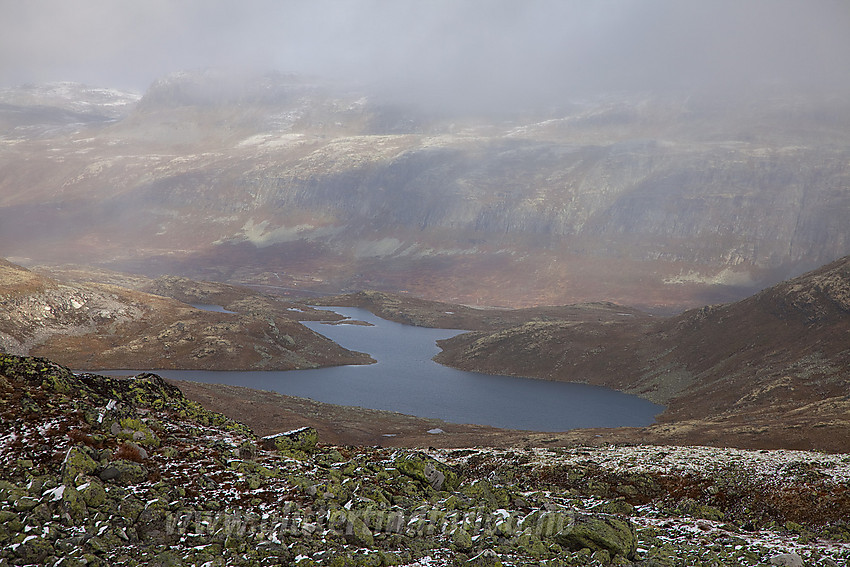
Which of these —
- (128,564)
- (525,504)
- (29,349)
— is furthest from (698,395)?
(29,349)

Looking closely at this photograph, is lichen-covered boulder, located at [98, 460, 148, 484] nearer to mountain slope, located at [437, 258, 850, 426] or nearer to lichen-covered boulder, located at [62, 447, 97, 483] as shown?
lichen-covered boulder, located at [62, 447, 97, 483]

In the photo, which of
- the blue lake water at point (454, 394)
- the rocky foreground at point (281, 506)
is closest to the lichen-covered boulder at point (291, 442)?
the rocky foreground at point (281, 506)

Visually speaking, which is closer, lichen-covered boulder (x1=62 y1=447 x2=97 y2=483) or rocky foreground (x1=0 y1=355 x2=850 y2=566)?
rocky foreground (x1=0 y1=355 x2=850 y2=566)

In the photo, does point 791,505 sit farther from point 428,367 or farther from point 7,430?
point 428,367

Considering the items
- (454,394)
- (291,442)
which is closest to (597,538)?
(291,442)

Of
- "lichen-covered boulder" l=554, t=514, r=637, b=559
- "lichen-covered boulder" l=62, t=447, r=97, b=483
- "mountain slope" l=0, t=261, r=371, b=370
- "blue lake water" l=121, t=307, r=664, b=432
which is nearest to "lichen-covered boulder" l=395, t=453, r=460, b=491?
"lichen-covered boulder" l=554, t=514, r=637, b=559

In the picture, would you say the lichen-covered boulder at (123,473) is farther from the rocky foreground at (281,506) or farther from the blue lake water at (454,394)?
the blue lake water at (454,394)
